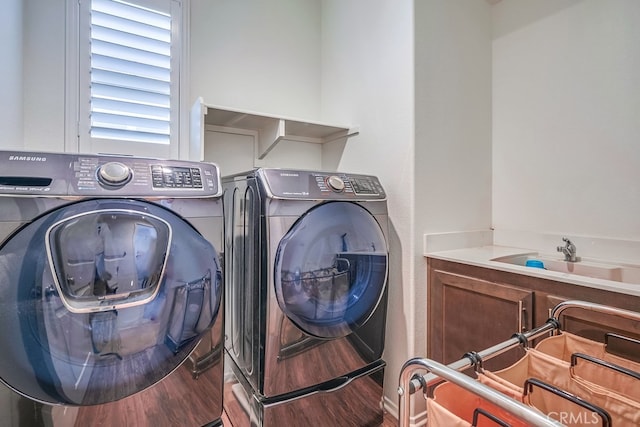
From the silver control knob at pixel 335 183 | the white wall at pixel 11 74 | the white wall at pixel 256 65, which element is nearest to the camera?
the white wall at pixel 11 74

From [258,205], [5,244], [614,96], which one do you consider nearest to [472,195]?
[614,96]

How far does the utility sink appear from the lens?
1437mm

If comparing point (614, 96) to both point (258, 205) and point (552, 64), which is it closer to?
point (552, 64)

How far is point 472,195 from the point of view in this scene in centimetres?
189

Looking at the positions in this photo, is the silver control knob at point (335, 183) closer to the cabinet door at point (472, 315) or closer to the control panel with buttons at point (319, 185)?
the control panel with buttons at point (319, 185)

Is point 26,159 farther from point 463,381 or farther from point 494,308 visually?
point 494,308

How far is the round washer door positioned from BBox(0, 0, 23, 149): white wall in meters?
1.21

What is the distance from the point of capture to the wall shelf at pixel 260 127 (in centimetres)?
163

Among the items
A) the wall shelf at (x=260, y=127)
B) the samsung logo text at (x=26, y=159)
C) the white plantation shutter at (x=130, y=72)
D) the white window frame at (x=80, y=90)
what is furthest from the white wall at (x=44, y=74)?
the samsung logo text at (x=26, y=159)

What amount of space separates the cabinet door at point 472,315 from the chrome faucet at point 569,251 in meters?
0.56

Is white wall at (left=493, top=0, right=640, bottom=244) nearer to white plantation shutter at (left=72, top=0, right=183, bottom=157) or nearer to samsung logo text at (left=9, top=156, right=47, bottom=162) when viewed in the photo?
white plantation shutter at (left=72, top=0, right=183, bottom=157)

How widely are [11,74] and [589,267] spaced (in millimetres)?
2731

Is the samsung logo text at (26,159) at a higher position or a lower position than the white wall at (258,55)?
lower

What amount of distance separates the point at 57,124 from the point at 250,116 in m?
0.94
